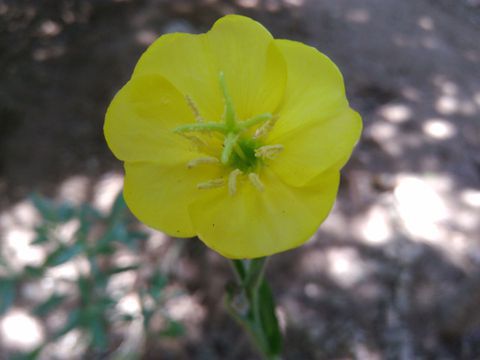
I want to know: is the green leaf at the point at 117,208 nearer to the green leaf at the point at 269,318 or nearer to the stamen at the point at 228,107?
the green leaf at the point at 269,318

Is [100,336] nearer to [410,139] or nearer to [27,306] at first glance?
[27,306]

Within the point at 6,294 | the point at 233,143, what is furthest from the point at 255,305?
the point at 6,294

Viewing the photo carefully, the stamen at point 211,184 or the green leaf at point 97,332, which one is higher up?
the stamen at point 211,184

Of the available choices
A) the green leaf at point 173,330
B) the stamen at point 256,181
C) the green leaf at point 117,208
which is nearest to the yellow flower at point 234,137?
the stamen at point 256,181

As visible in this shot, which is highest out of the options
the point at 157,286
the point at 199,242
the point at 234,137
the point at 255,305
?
the point at 234,137

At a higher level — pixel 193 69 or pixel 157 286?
pixel 193 69

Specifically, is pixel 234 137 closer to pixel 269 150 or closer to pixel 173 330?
pixel 269 150

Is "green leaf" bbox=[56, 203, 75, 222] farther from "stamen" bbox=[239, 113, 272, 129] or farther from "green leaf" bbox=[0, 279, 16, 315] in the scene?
"stamen" bbox=[239, 113, 272, 129]
